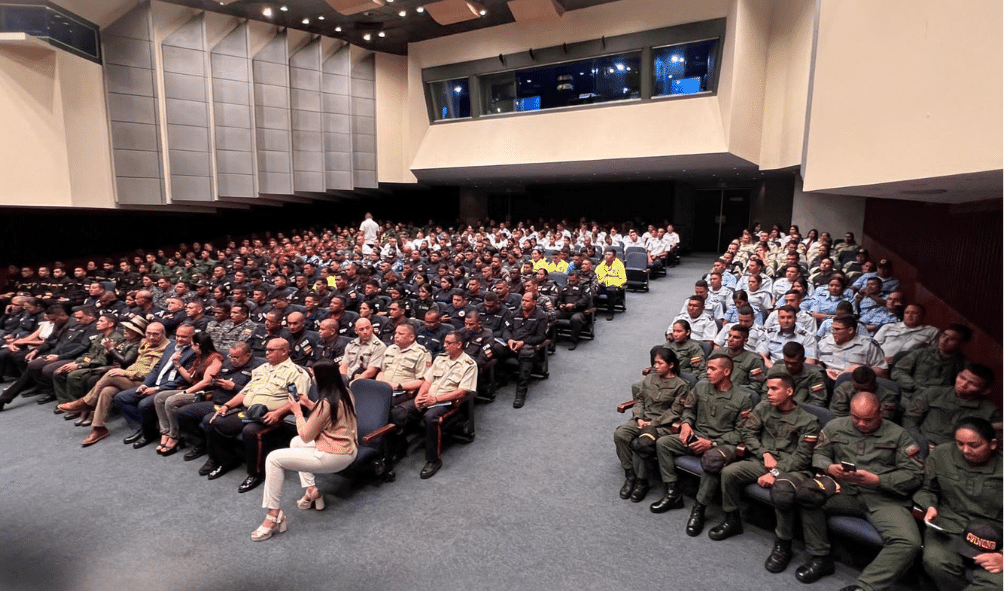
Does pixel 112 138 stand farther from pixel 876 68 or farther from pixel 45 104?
pixel 876 68

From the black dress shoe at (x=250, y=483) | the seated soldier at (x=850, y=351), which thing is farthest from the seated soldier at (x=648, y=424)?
the black dress shoe at (x=250, y=483)

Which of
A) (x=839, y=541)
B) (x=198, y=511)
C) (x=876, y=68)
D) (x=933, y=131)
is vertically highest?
(x=876, y=68)

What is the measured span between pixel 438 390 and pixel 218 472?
1.84 meters

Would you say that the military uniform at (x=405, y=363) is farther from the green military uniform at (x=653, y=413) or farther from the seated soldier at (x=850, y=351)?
the seated soldier at (x=850, y=351)

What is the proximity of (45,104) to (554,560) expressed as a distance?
11.9 meters

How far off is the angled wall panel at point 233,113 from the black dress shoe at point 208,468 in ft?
34.4

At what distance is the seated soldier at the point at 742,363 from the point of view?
4.28 meters

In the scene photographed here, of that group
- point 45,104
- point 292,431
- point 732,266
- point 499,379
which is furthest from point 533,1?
point 292,431

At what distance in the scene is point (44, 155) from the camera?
9.60 meters

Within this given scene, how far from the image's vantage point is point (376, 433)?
12.6 ft

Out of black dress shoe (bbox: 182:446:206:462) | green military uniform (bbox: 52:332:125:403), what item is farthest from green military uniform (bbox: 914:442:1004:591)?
green military uniform (bbox: 52:332:125:403)

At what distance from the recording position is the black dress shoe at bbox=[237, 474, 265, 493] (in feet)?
13.0

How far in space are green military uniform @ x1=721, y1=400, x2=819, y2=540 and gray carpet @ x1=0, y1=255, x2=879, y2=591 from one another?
0.38 metres

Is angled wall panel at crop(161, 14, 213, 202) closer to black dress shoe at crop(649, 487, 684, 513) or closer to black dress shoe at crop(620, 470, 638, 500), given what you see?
black dress shoe at crop(620, 470, 638, 500)
